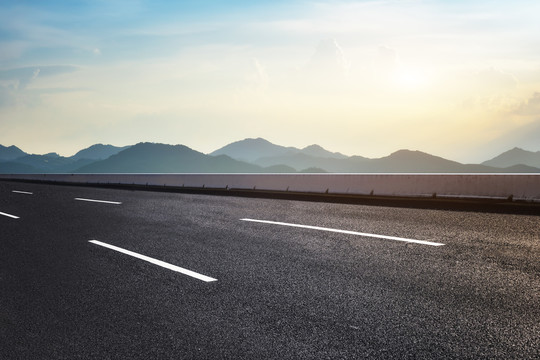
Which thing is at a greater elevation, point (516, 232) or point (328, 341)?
point (516, 232)

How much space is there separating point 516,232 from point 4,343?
7044mm

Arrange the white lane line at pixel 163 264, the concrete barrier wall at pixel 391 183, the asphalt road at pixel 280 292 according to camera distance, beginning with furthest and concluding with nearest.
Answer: the concrete barrier wall at pixel 391 183 < the white lane line at pixel 163 264 < the asphalt road at pixel 280 292

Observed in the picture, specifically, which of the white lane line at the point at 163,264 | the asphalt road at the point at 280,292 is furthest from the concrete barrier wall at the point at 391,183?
the white lane line at the point at 163,264

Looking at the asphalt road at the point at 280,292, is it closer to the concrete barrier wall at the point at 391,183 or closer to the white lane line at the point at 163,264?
the white lane line at the point at 163,264

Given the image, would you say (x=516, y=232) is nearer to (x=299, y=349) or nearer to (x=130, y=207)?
(x=299, y=349)

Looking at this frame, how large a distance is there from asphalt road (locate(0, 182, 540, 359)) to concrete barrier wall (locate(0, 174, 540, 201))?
9.99 ft

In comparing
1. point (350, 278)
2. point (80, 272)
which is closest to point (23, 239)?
point (80, 272)

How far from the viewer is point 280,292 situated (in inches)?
177

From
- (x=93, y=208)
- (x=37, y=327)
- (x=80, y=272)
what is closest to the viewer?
(x=37, y=327)

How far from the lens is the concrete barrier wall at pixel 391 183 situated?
38.0 feet

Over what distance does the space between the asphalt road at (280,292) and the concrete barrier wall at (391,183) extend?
3.04 metres

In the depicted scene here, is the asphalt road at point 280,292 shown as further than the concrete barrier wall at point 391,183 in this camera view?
No

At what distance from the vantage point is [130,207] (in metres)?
13.1

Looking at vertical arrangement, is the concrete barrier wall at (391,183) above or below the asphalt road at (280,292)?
above
